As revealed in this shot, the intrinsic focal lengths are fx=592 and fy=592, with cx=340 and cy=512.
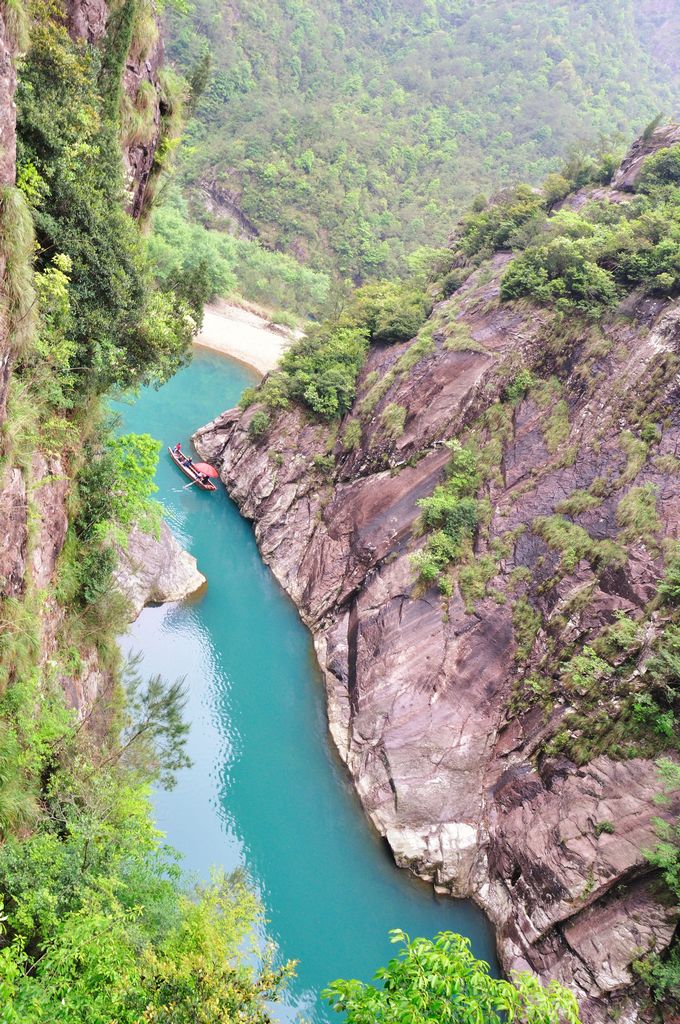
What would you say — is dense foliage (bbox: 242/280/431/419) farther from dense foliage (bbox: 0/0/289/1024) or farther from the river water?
dense foliage (bbox: 0/0/289/1024)

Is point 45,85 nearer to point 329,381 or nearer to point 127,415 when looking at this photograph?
point 329,381

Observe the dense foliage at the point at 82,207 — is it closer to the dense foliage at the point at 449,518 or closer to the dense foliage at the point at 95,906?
the dense foliage at the point at 95,906

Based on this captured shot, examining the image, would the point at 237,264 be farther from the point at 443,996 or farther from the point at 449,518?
the point at 443,996

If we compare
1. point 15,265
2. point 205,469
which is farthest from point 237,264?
point 15,265

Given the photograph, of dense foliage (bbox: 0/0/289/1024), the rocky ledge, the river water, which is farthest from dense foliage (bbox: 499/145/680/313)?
the rocky ledge

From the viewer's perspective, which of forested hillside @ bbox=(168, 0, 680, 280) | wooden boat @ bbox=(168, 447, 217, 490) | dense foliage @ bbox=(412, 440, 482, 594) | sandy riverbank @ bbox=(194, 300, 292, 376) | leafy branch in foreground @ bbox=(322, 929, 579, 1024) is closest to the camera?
leafy branch in foreground @ bbox=(322, 929, 579, 1024)

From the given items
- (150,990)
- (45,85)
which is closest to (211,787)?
(150,990)

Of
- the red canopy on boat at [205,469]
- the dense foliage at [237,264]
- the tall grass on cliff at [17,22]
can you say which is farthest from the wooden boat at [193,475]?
the tall grass on cliff at [17,22]
